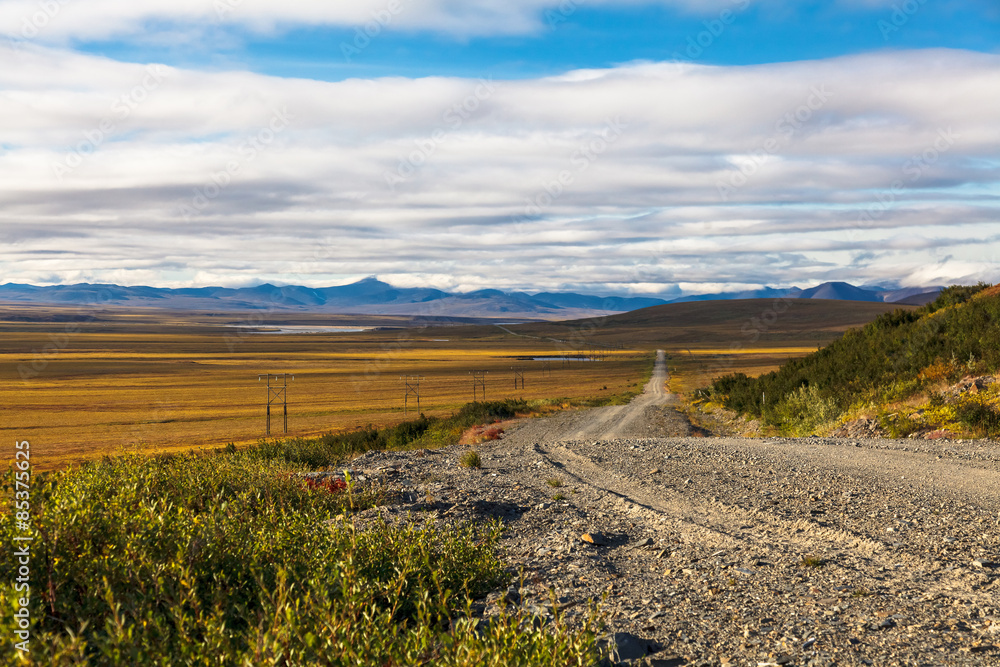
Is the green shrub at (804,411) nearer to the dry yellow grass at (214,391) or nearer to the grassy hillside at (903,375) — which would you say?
the grassy hillside at (903,375)

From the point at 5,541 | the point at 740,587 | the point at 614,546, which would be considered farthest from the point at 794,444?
the point at 5,541

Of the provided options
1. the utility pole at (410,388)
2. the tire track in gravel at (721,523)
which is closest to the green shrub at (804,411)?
the tire track in gravel at (721,523)

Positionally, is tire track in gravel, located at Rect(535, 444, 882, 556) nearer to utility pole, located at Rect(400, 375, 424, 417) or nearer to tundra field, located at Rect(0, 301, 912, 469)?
tundra field, located at Rect(0, 301, 912, 469)

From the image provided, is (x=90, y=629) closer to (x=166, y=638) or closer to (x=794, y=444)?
(x=166, y=638)

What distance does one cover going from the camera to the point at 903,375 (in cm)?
2309

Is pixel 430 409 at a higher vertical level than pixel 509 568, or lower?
lower

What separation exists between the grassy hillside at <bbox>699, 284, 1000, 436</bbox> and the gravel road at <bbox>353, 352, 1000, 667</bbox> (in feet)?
10.4

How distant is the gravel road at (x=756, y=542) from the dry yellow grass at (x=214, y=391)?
14054 mm

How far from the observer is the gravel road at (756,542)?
5.34 m

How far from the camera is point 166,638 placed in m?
3.49

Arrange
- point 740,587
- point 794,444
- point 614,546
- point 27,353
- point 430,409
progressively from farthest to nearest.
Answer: point 27,353
point 430,409
point 794,444
point 614,546
point 740,587

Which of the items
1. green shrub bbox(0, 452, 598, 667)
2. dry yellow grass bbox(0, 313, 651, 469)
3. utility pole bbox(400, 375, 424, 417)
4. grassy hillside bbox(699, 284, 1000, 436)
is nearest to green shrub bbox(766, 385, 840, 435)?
grassy hillside bbox(699, 284, 1000, 436)

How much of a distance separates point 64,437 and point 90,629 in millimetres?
58972

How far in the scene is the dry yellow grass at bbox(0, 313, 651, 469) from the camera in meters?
54.5
